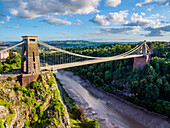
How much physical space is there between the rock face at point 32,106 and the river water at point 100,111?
22.0 ft

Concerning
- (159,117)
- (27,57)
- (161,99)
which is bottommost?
(159,117)

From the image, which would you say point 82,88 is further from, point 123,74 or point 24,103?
point 24,103

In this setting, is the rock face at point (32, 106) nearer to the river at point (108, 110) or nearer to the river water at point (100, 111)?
the river water at point (100, 111)

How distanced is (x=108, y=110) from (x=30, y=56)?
44.0 feet

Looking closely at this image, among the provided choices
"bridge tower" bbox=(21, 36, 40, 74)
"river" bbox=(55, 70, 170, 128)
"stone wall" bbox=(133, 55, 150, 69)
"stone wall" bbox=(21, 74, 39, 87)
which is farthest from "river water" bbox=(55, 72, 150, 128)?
"stone wall" bbox=(133, 55, 150, 69)

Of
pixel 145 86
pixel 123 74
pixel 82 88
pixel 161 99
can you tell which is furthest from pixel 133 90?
pixel 82 88

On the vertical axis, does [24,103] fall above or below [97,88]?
above

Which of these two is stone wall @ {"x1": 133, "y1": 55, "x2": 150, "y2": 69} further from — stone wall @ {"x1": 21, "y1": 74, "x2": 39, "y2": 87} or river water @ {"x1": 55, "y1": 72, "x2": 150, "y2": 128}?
stone wall @ {"x1": 21, "y1": 74, "x2": 39, "y2": 87}

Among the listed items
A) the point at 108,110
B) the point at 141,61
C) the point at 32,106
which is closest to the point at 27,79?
the point at 32,106

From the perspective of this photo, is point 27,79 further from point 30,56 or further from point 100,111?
point 100,111

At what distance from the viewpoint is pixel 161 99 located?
19.7 m

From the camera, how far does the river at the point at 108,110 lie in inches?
661

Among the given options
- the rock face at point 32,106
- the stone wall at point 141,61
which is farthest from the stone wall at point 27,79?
the stone wall at point 141,61

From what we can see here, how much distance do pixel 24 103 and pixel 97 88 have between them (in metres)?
17.3
